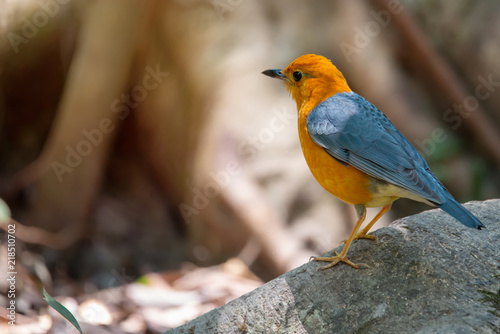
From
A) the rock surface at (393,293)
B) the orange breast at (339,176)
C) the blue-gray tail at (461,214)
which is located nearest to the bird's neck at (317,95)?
the orange breast at (339,176)

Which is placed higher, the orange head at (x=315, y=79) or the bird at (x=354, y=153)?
the orange head at (x=315, y=79)

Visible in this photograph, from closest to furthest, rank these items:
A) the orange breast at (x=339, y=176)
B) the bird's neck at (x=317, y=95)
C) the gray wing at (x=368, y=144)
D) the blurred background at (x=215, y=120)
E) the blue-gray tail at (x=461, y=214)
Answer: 1. the blue-gray tail at (x=461, y=214)
2. the gray wing at (x=368, y=144)
3. the orange breast at (x=339, y=176)
4. the bird's neck at (x=317, y=95)
5. the blurred background at (x=215, y=120)

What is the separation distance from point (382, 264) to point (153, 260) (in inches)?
145

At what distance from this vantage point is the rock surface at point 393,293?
2.62 m

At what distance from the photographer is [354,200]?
3225mm

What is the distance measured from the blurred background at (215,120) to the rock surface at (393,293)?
217 cm

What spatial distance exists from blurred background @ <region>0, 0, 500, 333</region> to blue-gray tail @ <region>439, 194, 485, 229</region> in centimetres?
256

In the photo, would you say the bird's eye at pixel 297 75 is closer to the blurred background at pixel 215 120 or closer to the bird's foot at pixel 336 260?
the bird's foot at pixel 336 260

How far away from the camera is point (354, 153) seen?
10.4 feet

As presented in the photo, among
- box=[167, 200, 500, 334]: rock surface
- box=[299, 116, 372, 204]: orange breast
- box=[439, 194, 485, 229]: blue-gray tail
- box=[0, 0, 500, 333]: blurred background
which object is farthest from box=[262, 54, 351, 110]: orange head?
box=[0, 0, 500, 333]: blurred background

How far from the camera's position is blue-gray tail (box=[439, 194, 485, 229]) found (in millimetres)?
2615

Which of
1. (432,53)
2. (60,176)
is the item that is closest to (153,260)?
(60,176)

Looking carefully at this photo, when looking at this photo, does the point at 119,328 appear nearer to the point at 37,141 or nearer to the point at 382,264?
the point at 382,264

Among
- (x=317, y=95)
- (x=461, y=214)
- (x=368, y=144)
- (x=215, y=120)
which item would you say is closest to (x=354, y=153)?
(x=368, y=144)
